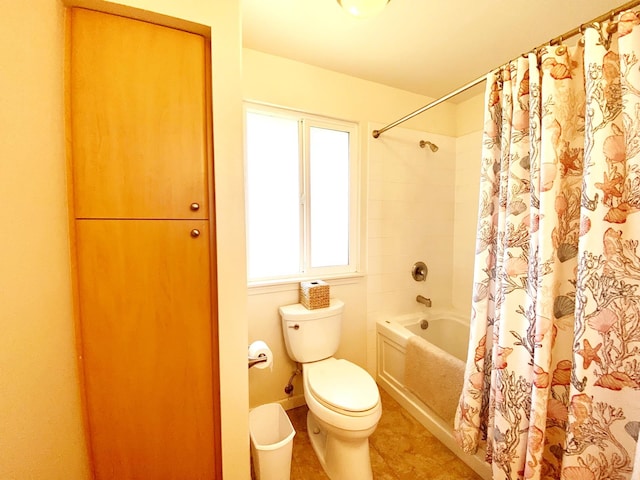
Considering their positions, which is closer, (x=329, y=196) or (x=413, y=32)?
(x=413, y=32)

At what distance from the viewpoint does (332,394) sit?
4.12ft

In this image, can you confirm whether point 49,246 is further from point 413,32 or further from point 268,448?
point 413,32

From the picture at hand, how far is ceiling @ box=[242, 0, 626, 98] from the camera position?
4.06 ft

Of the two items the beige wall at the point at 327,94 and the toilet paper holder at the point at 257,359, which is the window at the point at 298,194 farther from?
the toilet paper holder at the point at 257,359

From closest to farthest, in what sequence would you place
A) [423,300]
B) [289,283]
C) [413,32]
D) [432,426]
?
[413,32] → [432,426] → [289,283] → [423,300]

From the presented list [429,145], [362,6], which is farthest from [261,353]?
[429,145]

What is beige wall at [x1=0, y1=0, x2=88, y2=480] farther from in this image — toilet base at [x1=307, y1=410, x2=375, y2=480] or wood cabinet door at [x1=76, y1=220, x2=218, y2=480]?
toilet base at [x1=307, y1=410, x2=375, y2=480]

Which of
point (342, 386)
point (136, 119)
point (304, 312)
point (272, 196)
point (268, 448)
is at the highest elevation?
point (136, 119)

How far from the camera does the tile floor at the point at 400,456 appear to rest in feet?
4.26

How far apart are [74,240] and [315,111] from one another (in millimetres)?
1513

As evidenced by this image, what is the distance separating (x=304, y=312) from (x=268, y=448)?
0.68 m

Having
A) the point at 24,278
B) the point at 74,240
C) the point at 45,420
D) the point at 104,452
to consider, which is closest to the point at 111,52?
the point at 74,240

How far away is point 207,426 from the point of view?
986mm

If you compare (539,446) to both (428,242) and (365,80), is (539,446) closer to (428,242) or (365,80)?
(428,242)
